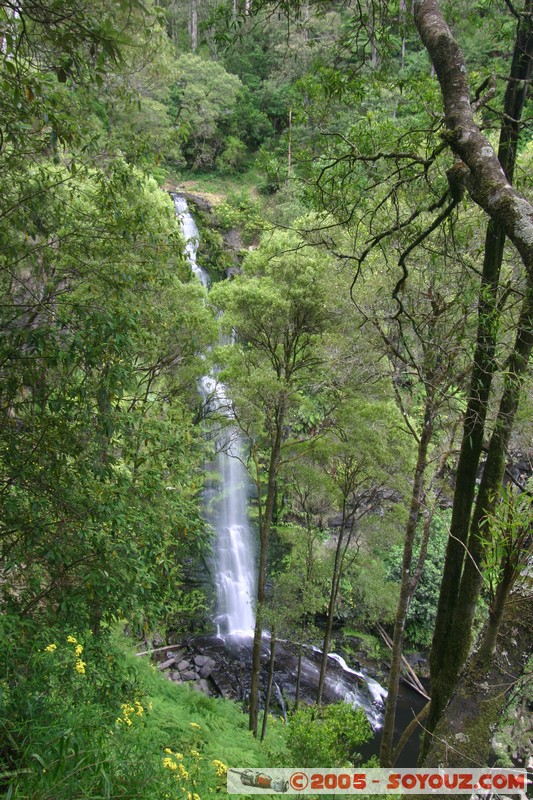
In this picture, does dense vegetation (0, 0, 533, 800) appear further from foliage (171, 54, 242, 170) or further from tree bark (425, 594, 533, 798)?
foliage (171, 54, 242, 170)

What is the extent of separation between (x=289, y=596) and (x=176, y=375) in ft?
15.6

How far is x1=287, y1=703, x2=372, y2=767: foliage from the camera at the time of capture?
548 centimetres

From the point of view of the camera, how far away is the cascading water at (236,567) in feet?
40.1

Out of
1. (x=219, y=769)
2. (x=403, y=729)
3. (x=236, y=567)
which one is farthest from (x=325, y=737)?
(x=236, y=567)

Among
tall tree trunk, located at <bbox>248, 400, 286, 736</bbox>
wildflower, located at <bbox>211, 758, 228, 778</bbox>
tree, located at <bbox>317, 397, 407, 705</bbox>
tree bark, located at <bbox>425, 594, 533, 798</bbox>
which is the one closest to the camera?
tree bark, located at <bbox>425, 594, 533, 798</bbox>

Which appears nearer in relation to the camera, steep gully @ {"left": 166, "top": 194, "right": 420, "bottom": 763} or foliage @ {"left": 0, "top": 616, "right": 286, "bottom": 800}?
foliage @ {"left": 0, "top": 616, "right": 286, "bottom": 800}

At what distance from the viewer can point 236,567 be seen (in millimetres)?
15602

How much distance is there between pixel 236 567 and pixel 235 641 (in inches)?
99.4

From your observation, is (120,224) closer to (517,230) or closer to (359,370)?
(517,230)

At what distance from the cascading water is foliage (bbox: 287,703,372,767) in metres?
6.30

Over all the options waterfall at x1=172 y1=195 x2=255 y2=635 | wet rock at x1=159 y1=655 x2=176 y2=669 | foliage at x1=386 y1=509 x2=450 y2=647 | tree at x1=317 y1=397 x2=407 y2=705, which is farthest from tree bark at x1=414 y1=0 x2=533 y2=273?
foliage at x1=386 y1=509 x2=450 y2=647

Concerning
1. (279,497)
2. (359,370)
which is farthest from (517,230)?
(279,497)

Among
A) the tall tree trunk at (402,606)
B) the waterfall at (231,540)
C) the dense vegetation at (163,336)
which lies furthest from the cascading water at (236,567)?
the tall tree trunk at (402,606)

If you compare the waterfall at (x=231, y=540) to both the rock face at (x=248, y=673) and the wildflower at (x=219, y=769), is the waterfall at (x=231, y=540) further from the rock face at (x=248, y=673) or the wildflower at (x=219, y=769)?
the wildflower at (x=219, y=769)
